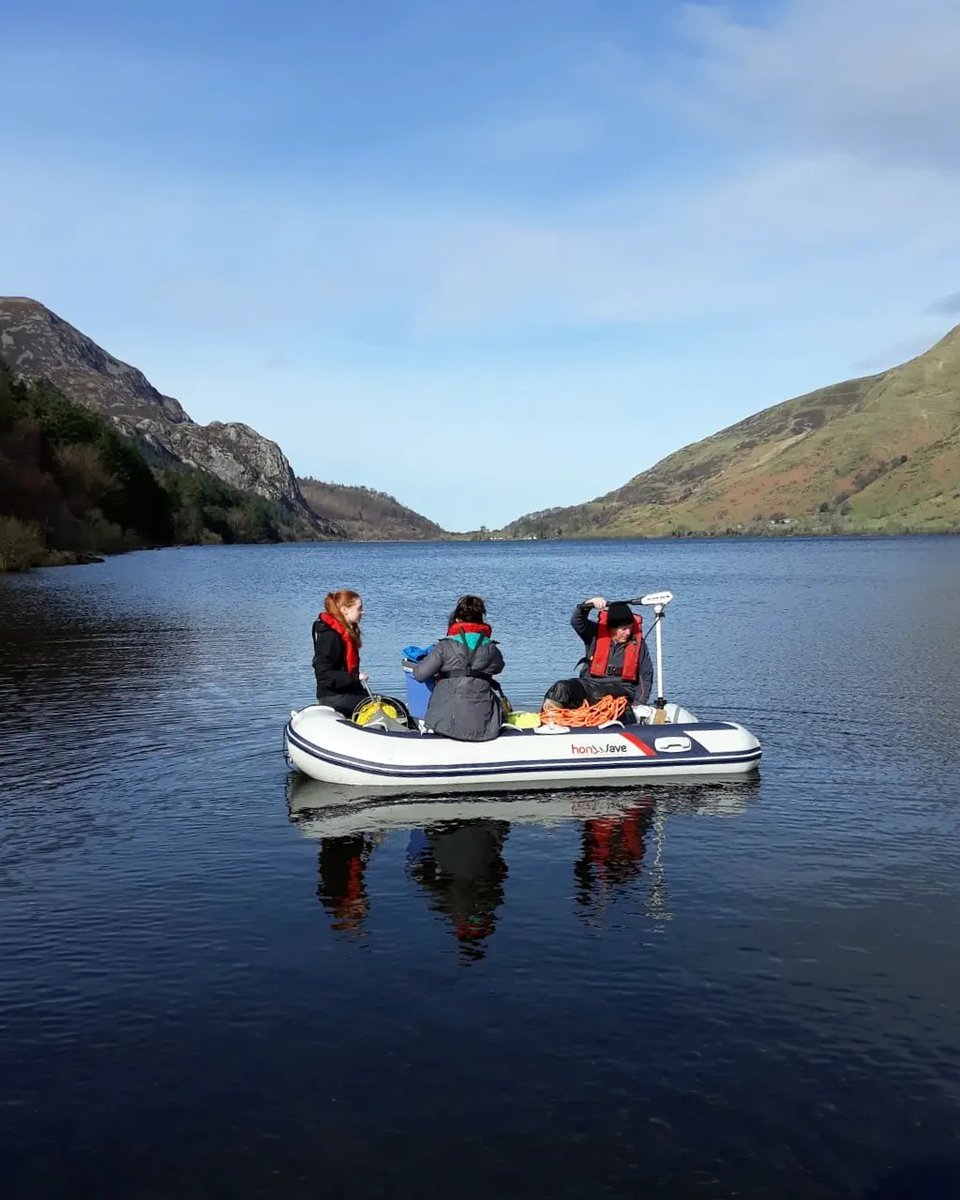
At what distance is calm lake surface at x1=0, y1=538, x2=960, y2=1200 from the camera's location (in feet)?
21.7

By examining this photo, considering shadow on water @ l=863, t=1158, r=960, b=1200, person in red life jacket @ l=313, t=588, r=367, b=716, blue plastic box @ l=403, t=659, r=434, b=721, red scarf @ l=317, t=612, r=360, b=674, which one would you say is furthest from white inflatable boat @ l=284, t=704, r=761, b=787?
shadow on water @ l=863, t=1158, r=960, b=1200

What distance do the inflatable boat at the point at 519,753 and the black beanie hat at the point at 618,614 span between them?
165cm

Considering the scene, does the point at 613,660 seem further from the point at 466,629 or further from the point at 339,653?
the point at 339,653

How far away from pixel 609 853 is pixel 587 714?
375cm

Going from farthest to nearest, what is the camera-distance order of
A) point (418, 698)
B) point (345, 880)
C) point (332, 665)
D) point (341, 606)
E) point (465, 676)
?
point (418, 698), point (332, 665), point (341, 606), point (465, 676), point (345, 880)

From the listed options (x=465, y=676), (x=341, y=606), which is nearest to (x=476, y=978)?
(x=465, y=676)

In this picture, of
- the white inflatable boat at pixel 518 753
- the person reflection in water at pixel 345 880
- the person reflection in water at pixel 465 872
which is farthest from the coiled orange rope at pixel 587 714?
the person reflection in water at pixel 345 880

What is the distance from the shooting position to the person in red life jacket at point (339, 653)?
52.5 ft

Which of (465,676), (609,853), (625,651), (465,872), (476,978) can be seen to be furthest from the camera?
(625,651)

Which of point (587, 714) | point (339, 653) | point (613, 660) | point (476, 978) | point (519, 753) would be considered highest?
point (339, 653)

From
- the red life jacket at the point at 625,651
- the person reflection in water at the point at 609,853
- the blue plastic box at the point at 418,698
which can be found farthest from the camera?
the blue plastic box at the point at 418,698

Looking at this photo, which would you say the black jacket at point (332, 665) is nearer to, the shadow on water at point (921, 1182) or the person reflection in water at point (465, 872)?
the person reflection in water at point (465, 872)

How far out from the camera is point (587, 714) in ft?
52.4

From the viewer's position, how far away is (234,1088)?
7.34 metres
